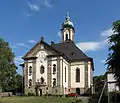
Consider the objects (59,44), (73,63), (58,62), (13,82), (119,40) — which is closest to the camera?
(119,40)

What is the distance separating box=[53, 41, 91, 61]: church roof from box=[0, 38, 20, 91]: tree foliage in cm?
1895

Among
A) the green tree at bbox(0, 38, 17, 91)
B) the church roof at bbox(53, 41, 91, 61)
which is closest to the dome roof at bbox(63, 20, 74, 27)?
the church roof at bbox(53, 41, 91, 61)

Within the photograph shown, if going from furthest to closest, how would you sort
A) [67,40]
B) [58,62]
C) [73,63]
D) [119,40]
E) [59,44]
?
[67,40], [59,44], [73,63], [58,62], [119,40]

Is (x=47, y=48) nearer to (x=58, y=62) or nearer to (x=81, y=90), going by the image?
(x=58, y=62)

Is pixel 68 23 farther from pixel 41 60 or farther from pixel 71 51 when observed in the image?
pixel 41 60

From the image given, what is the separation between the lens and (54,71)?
82812mm

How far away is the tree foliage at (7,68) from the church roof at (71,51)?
18951mm

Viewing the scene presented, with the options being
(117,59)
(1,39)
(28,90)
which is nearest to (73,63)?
(28,90)

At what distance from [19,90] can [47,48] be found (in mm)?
23817

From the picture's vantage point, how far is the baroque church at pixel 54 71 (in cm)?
8188

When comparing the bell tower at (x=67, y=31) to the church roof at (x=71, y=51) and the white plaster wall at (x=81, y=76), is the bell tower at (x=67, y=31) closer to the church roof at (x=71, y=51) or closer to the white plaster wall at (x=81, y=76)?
the church roof at (x=71, y=51)

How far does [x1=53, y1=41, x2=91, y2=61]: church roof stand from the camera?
290ft

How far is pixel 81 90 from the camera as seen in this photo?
86500 mm

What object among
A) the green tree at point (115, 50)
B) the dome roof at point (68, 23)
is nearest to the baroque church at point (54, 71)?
the dome roof at point (68, 23)
